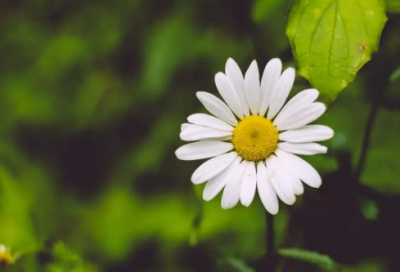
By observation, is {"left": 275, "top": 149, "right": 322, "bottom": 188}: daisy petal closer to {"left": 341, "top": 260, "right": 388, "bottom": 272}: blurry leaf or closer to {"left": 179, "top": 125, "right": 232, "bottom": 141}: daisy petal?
{"left": 179, "top": 125, "right": 232, "bottom": 141}: daisy petal

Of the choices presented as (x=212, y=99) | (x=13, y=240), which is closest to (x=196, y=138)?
(x=212, y=99)

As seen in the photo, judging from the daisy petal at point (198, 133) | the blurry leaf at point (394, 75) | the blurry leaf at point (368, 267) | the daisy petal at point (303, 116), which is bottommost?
the blurry leaf at point (368, 267)

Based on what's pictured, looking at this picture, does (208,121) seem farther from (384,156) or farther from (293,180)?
(384,156)

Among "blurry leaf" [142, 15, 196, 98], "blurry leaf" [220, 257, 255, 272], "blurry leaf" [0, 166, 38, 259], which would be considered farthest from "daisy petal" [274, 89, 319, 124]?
"blurry leaf" [142, 15, 196, 98]

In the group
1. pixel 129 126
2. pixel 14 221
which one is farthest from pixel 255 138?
pixel 129 126

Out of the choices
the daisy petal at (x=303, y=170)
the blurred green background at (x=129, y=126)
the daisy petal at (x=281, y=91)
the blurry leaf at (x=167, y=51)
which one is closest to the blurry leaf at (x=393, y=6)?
the daisy petal at (x=281, y=91)

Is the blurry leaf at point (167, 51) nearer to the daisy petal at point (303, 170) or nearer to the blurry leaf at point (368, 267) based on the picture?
the blurry leaf at point (368, 267)
